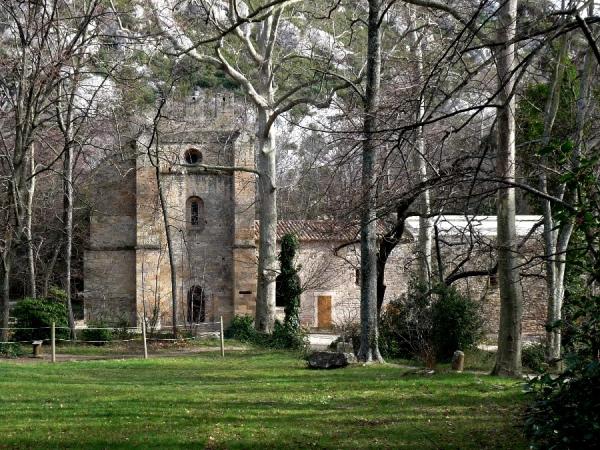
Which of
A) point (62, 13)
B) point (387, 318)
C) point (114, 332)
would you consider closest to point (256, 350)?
point (387, 318)

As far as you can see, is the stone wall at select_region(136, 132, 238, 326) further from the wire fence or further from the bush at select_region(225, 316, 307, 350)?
the bush at select_region(225, 316, 307, 350)

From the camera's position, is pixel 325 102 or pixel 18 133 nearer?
pixel 18 133

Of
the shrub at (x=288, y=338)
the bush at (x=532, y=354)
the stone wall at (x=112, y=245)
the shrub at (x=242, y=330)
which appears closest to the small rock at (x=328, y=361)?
the bush at (x=532, y=354)

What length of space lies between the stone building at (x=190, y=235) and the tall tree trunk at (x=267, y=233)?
18.6 ft

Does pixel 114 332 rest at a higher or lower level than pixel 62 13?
lower

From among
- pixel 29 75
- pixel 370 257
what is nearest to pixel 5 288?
pixel 29 75

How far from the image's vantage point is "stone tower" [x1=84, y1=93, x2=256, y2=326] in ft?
114

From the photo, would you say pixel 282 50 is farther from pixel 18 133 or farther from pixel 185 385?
pixel 185 385

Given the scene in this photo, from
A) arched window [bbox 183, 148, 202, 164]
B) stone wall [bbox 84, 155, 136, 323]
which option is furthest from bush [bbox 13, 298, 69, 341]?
arched window [bbox 183, 148, 202, 164]

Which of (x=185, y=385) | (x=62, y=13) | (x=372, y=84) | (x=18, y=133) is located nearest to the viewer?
(x=185, y=385)

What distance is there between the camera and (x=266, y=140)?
93.4 ft

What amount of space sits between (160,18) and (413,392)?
20.1 meters

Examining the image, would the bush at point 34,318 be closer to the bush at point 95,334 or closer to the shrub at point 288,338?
the bush at point 95,334

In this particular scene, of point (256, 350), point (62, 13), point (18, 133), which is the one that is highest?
point (62, 13)
